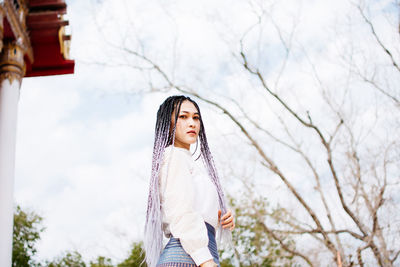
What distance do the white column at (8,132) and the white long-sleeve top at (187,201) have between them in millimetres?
3608

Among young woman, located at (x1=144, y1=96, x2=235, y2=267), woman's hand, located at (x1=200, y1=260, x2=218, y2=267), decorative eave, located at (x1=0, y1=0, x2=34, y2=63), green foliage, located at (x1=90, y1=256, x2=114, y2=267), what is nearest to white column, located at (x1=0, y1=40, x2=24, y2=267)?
decorative eave, located at (x1=0, y1=0, x2=34, y2=63)

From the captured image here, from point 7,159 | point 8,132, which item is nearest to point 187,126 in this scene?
point 7,159

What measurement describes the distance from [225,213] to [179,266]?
418 mm

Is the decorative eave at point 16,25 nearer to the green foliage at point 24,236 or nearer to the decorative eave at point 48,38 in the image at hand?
the decorative eave at point 48,38

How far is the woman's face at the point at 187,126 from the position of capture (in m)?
1.96

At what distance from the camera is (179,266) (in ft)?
5.17

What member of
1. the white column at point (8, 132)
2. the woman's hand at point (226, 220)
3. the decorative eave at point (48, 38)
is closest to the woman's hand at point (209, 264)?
the woman's hand at point (226, 220)

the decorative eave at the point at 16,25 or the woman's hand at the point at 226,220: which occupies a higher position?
the decorative eave at the point at 16,25

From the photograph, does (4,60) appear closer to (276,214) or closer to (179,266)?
(179,266)

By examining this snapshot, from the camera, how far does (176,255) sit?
1.60m

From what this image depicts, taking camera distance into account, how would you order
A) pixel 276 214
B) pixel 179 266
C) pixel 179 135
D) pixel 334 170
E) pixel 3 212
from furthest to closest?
pixel 276 214 < pixel 334 170 < pixel 3 212 < pixel 179 135 < pixel 179 266

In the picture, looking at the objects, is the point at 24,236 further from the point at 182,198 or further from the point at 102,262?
the point at 182,198

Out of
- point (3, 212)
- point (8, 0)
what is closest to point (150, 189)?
point (3, 212)

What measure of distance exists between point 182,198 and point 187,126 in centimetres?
44
